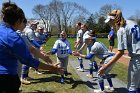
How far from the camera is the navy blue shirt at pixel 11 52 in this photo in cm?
399

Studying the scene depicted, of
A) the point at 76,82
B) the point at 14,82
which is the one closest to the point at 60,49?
the point at 76,82

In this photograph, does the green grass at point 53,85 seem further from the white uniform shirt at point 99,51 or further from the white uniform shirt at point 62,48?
the white uniform shirt at point 99,51

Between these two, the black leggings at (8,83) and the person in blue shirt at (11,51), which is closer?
the person in blue shirt at (11,51)

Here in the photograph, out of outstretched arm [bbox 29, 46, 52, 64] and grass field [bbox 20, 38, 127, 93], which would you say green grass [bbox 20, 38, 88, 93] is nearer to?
grass field [bbox 20, 38, 127, 93]

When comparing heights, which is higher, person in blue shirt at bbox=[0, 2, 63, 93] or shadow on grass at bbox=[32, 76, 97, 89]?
person in blue shirt at bbox=[0, 2, 63, 93]

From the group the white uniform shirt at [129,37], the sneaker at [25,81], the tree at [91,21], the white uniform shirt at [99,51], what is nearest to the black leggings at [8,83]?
the white uniform shirt at [129,37]

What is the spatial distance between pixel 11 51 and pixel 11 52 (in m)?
0.02

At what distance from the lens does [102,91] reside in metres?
9.30

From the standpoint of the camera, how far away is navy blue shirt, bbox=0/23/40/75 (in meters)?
3.99

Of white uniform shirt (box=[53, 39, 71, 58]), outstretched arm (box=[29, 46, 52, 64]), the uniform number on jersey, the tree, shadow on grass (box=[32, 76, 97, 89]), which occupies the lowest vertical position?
shadow on grass (box=[32, 76, 97, 89])

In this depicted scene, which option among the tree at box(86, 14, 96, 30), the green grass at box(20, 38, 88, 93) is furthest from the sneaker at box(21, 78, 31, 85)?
the tree at box(86, 14, 96, 30)

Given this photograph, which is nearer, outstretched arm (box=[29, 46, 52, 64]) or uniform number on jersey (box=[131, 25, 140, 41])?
outstretched arm (box=[29, 46, 52, 64])

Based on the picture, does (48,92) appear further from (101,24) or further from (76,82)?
(101,24)

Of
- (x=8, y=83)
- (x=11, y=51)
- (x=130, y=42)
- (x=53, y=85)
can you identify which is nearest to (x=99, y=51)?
(x=53, y=85)
